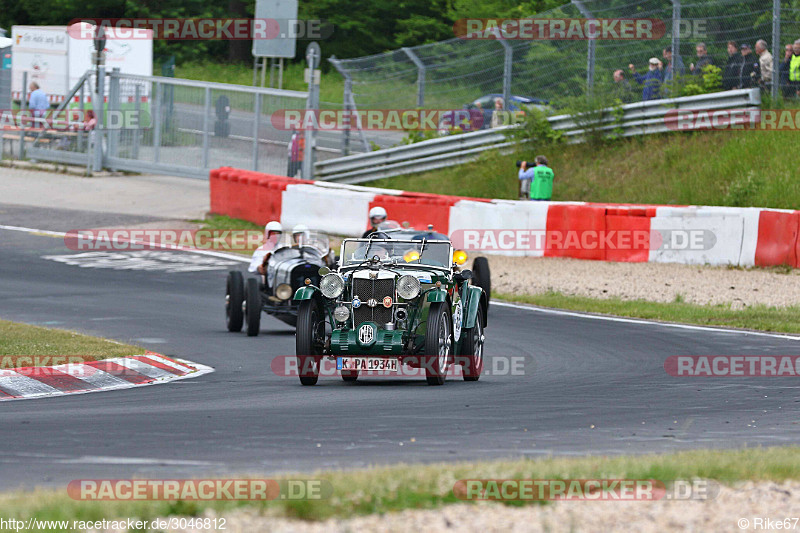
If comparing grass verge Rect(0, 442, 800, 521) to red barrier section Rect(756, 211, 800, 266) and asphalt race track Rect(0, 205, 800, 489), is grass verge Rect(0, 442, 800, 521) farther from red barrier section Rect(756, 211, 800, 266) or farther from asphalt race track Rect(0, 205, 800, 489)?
red barrier section Rect(756, 211, 800, 266)

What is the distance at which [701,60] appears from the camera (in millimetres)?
22375

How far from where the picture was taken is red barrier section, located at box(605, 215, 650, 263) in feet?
61.1

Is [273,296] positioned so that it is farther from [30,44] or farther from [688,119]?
[30,44]

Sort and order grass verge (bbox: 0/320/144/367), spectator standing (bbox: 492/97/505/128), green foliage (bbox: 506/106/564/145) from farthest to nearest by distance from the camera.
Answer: spectator standing (bbox: 492/97/505/128)
green foliage (bbox: 506/106/564/145)
grass verge (bbox: 0/320/144/367)

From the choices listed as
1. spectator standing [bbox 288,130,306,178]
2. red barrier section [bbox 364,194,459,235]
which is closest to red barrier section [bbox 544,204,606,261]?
red barrier section [bbox 364,194,459,235]

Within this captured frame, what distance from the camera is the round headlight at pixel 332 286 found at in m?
10.5

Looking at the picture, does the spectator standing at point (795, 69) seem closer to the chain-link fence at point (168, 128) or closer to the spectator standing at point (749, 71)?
the spectator standing at point (749, 71)

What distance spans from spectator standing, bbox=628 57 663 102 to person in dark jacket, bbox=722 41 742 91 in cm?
126

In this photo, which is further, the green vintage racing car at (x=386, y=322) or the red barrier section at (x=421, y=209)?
the red barrier section at (x=421, y=209)

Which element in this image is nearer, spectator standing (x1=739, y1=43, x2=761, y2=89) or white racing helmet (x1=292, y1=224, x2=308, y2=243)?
white racing helmet (x1=292, y1=224, x2=308, y2=243)

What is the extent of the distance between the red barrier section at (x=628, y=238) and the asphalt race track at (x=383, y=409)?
11.7ft

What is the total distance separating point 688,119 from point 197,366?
13.6 m

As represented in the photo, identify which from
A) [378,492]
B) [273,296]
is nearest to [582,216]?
[273,296]

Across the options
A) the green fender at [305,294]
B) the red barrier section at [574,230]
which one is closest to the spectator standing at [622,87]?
the red barrier section at [574,230]
